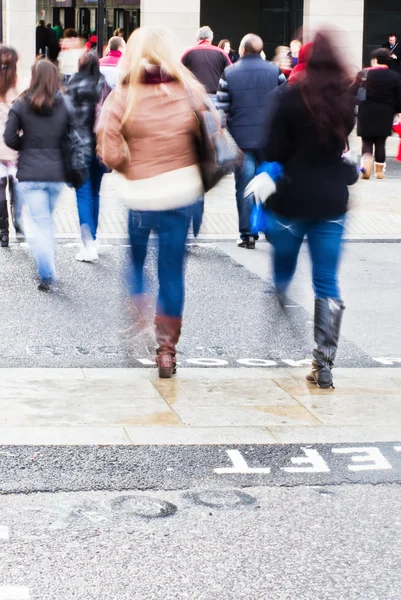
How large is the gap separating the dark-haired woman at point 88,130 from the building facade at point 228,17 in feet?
54.2

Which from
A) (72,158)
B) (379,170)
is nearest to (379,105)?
(379,170)

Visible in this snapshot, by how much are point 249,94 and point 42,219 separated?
306cm

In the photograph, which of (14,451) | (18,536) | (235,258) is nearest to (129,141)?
(14,451)

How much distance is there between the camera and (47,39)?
101 ft

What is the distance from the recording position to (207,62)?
50.2 ft

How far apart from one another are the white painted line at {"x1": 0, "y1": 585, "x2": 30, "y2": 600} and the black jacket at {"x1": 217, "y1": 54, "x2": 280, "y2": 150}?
26.9 ft

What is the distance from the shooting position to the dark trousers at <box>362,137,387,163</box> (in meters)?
17.2

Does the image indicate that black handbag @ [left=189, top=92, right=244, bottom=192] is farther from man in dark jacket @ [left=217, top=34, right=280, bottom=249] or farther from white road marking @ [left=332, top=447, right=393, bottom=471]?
man in dark jacket @ [left=217, top=34, right=280, bottom=249]

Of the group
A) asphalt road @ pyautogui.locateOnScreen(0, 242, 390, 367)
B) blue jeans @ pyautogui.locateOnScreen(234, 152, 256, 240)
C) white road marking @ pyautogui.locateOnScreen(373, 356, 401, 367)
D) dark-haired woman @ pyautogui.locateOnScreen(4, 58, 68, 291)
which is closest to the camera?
white road marking @ pyautogui.locateOnScreen(373, 356, 401, 367)

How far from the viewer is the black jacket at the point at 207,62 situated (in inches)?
600

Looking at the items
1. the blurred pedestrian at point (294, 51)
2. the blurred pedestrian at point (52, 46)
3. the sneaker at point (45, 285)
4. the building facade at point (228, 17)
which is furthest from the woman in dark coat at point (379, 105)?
the blurred pedestrian at point (52, 46)

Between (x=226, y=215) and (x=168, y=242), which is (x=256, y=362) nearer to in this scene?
(x=168, y=242)

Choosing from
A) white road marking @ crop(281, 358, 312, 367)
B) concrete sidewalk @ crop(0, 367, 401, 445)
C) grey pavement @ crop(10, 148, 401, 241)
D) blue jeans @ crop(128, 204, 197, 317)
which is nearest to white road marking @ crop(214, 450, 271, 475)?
concrete sidewalk @ crop(0, 367, 401, 445)

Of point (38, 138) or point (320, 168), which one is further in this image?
point (38, 138)
